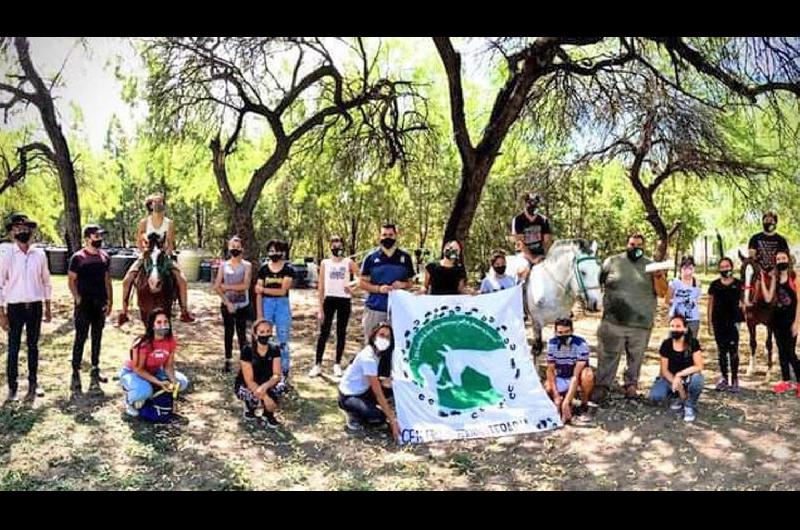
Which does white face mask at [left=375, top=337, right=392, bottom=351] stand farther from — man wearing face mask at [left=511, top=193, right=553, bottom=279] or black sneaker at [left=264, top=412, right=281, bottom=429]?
man wearing face mask at [left=511, top=193, right=553, bottom=279]

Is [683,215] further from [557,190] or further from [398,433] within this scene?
[398,433]

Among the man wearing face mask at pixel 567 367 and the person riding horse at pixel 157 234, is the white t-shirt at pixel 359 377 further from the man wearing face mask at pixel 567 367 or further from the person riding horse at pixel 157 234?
the person riding horse at pixel 157 234

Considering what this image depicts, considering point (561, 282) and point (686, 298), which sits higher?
point (561, 282)

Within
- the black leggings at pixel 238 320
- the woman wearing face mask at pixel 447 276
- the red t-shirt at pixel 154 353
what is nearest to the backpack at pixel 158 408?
the red t-shirt at pixel 154 353

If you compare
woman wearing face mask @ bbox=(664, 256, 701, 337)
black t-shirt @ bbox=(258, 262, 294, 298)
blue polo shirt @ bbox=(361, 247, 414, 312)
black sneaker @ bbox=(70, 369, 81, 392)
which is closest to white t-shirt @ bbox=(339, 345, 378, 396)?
blue polo shirt @ bbox=(361, 247, 414, 312)

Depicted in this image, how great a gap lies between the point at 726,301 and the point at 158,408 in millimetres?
5160

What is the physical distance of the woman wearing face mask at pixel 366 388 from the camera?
17.1 ft

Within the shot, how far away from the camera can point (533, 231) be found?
22.9 feet

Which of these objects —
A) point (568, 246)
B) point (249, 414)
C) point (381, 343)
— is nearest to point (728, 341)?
point (568, 246)

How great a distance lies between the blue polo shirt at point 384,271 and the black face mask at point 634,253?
6.29 ft

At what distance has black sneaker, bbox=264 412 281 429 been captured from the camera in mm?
5324

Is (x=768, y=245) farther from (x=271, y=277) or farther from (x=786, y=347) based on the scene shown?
(x=271, y=277)

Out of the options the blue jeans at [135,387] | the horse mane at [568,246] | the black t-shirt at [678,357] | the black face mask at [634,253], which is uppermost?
the horse mane at [568,246]
